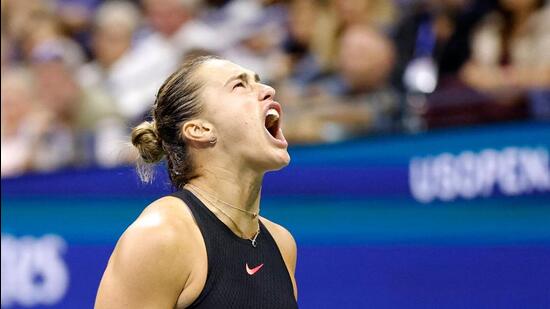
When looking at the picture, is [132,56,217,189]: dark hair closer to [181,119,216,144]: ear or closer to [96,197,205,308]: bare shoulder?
[181,119,216,144]: ear

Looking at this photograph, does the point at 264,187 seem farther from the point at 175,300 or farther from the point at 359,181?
the point at 175,300

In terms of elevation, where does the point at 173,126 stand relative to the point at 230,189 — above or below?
above

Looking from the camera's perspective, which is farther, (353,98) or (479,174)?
(353,98)

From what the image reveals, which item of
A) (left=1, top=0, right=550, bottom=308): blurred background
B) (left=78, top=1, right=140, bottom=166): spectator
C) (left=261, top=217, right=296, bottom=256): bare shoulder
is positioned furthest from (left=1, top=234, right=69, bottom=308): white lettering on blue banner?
(left=261, top=217, right=296, bottom=256): bare shoulder

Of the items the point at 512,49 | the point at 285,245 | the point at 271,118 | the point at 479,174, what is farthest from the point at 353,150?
the point at 271,118

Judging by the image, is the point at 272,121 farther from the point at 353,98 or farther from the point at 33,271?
the point at 33,271

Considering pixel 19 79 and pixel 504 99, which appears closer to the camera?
pixel 504 99

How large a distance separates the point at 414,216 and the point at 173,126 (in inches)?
83.4

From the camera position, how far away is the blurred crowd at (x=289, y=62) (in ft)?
14.9

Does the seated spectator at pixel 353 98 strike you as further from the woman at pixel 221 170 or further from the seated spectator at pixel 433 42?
the woman at pixel 221 170

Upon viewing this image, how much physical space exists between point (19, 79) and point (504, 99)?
3.36 m

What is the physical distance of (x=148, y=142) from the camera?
268 centimetres

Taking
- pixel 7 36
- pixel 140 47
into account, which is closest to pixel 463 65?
pixel 140 47

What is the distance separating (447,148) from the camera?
176 inches
